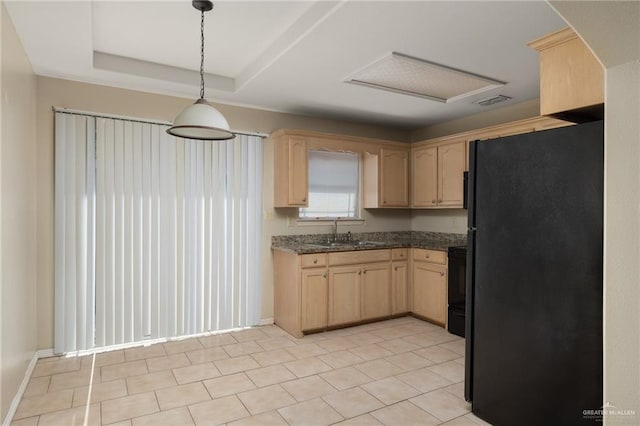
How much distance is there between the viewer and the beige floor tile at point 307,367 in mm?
3104

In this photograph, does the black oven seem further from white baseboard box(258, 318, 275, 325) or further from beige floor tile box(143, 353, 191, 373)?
beige floor tile box(143, 353, 191, 373)

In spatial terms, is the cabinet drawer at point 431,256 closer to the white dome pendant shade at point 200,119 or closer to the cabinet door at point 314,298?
the cabinet door at point 314,298

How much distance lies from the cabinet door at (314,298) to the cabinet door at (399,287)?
95 centimetres

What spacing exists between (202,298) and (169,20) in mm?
2653

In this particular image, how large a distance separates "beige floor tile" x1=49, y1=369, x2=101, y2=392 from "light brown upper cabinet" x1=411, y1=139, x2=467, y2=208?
12.7ft

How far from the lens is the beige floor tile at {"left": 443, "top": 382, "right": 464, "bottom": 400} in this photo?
272 cm

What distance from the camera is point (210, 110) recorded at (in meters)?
2.36

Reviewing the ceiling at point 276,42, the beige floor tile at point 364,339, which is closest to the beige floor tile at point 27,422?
the ceiling at point 276,42

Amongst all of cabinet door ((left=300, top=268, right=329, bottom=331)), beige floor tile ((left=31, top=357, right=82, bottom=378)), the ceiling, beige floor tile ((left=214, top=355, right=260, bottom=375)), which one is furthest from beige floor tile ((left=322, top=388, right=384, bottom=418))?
the ceiling

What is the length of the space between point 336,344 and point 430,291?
137 cm

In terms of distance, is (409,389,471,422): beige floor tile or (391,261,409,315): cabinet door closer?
(409,389,471,422): beige floor tile

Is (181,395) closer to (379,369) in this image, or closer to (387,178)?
(379,369)

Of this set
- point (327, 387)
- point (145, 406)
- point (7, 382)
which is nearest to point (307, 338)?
point (327, 387)

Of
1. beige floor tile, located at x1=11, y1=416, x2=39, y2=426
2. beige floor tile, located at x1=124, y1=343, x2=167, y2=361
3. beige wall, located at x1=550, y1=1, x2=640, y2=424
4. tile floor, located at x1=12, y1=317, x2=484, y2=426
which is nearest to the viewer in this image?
beige wall, located at x1=550, y1=1, x2=640, y2=424
